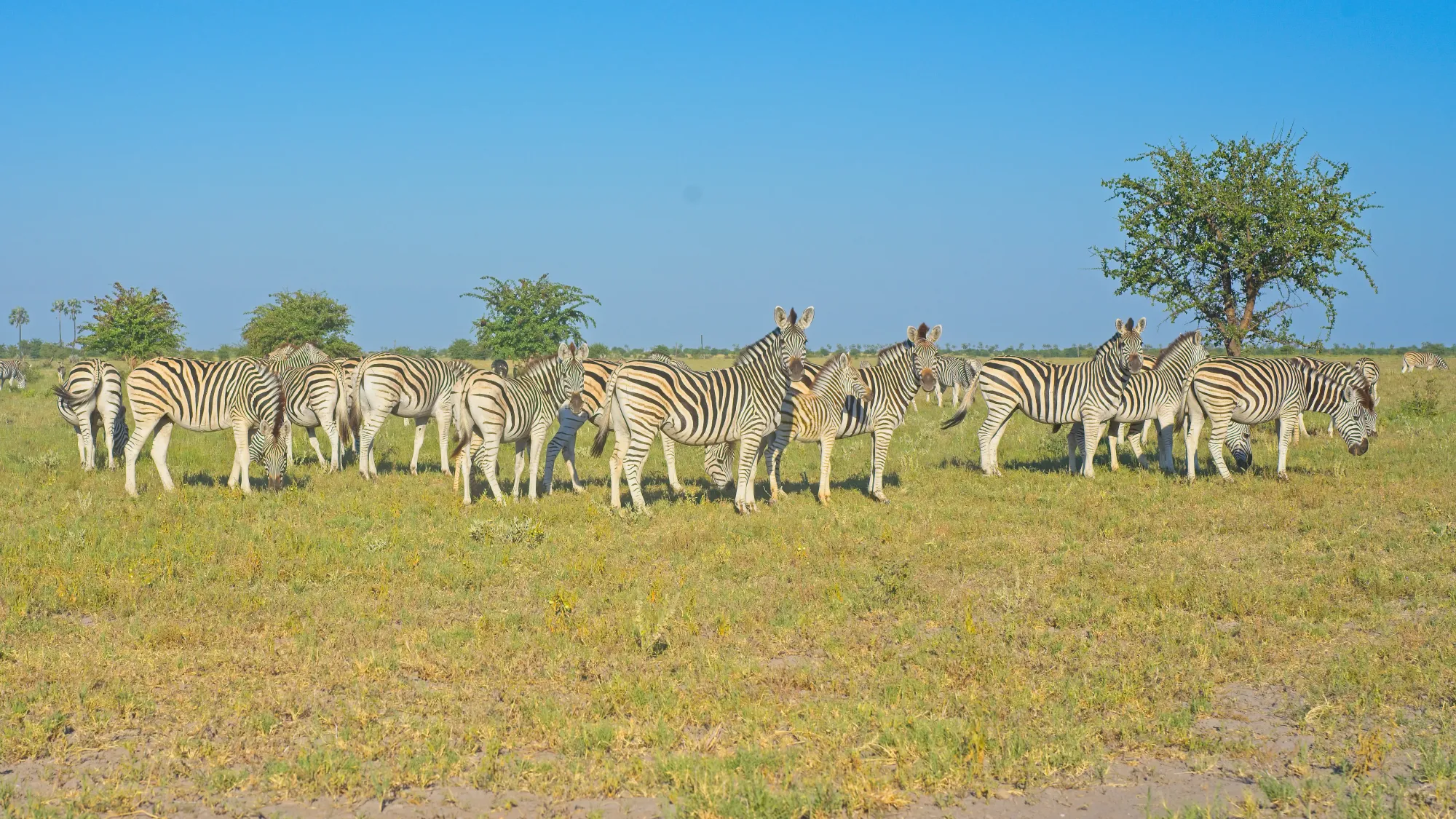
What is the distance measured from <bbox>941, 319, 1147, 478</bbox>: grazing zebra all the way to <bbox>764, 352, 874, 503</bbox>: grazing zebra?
150 inches

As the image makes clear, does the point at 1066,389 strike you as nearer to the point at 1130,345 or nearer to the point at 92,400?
the point at 1130,345

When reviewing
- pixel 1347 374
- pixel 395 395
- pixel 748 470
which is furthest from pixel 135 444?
pixel 1347 374

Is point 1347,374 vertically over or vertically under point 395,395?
over

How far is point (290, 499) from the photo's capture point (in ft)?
48.5

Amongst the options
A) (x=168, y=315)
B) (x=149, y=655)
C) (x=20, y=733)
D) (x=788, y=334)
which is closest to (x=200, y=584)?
(x=149, y=655)

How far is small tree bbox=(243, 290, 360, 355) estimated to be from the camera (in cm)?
4256

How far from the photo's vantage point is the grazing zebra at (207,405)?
1530 cm

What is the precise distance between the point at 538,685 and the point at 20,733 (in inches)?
119

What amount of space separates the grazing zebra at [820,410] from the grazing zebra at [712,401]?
21.7 inches

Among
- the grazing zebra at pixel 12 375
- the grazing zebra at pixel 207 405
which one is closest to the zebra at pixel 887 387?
the grazing zebra at pixel 207 405

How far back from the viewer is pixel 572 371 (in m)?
14.8

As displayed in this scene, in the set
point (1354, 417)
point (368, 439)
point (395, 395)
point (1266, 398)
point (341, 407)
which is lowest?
point (368, 439)

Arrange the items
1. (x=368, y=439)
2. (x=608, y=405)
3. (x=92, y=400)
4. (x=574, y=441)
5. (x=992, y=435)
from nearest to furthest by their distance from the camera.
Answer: (x=608, y=405)
(x=574, y=441)
(x=92, y=400)
(x=368, y=439)
(x=992, y=435)

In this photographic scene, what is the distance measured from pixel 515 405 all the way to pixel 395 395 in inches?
170
